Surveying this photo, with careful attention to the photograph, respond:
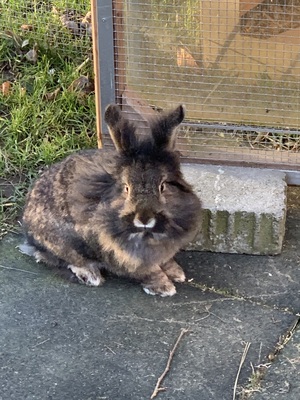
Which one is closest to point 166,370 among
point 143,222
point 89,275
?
point 143,222

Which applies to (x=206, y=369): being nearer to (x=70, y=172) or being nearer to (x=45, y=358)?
(x=45, y=358)

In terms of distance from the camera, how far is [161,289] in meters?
3.88

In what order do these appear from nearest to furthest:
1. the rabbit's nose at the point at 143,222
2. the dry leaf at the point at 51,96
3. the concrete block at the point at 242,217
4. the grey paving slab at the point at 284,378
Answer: the grey paving slab at the point at 284,378
the rabbit's nose at the point at 143,222
the concrete block at the point at 242,217
the dry leaf at the point at 51,96

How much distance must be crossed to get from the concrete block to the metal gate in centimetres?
33

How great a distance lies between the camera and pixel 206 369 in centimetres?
336

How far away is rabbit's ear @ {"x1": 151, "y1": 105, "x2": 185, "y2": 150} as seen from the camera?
357cm

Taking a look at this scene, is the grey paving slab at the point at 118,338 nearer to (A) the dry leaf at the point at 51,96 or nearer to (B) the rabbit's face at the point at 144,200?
(B) the rabbit's face at the point at 144,200

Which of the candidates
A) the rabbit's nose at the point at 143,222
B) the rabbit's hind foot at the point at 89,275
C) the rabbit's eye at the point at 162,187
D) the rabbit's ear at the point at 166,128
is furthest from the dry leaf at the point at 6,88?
the rabbit's nose at the point at 143,222

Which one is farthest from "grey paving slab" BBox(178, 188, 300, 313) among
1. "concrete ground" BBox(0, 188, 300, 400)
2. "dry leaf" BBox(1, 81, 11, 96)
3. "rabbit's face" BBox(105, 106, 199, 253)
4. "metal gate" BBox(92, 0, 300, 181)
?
"dry leaf" BBox(1, 81, 11, 96)

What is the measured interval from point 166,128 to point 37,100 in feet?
6.55

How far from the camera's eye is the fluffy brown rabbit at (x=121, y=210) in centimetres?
351

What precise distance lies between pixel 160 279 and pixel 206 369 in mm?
669

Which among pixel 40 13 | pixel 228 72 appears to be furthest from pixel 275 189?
pixel 40 13

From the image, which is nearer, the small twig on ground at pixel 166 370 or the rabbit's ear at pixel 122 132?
the small twig on ground at pixel 166 370
